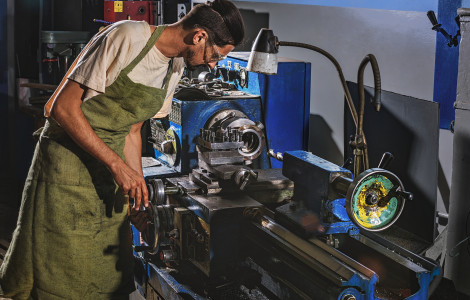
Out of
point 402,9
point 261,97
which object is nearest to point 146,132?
point 261,97

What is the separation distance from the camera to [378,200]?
166 centimetres

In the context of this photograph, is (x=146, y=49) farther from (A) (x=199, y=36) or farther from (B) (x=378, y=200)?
(B) (x=378, y=200)

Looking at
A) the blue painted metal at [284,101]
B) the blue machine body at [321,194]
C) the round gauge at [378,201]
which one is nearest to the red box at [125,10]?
the blue painted metal at [284,101]

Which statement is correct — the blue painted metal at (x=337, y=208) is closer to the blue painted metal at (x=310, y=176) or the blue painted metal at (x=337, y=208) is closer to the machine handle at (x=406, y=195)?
the blue painted metal at (x=310, y=176)

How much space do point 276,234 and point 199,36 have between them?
0.65 metres

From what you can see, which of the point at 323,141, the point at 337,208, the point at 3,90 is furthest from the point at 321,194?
the point at 3,90

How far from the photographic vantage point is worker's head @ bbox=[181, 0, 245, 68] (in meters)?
1.75

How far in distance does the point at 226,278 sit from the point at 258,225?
0.75 ft

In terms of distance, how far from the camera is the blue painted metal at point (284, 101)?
3.00 meters

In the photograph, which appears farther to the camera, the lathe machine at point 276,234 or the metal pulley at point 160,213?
the metal pulley at point 160,213

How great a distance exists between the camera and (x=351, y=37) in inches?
135

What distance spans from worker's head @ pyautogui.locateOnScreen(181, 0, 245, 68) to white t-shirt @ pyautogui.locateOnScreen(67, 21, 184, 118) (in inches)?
4.4

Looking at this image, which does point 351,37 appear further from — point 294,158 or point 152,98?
point 152,98

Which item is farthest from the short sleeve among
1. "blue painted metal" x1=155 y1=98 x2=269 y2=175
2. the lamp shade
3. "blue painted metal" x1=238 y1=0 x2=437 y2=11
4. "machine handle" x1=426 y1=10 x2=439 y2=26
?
"blue painted metal" x1=238 y1=0 x2=437 y2=11
